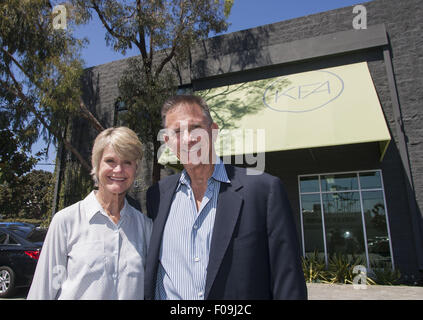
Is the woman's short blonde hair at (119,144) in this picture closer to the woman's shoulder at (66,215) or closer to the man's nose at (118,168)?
the man's nose at (118,168)

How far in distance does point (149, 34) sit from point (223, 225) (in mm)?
9194

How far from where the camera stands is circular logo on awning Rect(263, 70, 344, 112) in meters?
7.71

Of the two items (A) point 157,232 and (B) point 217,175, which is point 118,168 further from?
(B) point 217,175

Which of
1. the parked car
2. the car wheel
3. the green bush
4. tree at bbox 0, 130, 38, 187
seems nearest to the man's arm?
the parked car

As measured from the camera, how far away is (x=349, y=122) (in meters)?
6.91

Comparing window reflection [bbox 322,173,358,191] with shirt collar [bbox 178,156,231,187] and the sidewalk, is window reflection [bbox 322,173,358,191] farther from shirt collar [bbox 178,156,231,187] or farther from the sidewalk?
shirt collar [bbox 178,156,231,187]

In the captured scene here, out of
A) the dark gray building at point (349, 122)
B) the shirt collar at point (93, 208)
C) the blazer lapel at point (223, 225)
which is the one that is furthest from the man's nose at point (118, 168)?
the dark gray building at point (349, 122)

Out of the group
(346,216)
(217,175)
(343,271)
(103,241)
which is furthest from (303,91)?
(103,241)

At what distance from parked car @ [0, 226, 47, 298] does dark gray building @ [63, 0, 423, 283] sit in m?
5.70

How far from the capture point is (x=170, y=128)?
206 cm

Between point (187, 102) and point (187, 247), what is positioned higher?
point (187, 102)

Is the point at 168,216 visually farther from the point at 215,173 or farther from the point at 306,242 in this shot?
the point at 306,242

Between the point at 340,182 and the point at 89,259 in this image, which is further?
the point at 340,182

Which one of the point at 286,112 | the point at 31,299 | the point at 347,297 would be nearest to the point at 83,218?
the point at 31,299
